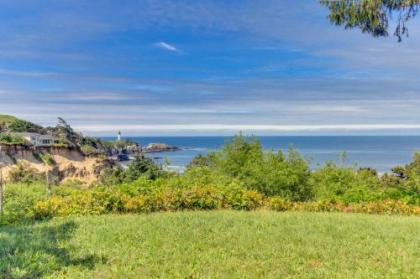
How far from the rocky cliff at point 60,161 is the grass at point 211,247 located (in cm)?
2457

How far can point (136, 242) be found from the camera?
534cm

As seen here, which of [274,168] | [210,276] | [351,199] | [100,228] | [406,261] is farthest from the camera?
[274,168]

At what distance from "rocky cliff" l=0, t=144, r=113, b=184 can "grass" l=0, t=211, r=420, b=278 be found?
24.6 meters

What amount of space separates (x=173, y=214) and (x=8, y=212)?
2.78 meters

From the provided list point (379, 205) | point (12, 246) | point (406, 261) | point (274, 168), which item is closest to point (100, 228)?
point (12, 246)

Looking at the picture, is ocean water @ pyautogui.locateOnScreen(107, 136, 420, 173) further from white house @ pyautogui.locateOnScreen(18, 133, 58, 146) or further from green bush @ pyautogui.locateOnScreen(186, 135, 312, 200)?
white house @ pyautogui.locateOnScreen(18, 133, 58, 146)

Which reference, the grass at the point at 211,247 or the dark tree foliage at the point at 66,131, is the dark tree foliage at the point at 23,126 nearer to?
the dark tree foliage at the point at 66,131

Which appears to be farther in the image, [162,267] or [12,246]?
[12,246]

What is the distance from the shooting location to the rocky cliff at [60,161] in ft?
96.9

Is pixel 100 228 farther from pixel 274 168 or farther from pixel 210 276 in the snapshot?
pixel 274 168

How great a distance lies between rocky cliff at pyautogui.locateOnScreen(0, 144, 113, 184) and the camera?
96.9ft

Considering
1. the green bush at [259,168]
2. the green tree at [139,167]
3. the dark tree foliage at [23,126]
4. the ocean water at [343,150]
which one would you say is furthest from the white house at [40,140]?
the green bush at [259,168]

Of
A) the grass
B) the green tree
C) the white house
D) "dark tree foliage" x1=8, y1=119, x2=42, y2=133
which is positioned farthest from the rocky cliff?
the grass

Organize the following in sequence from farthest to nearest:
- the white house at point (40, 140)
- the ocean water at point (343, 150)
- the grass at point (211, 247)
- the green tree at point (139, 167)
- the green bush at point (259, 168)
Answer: the white house at point (40, 140), the green tree at point (139, 167), the ocean water at point (343, 150), the green bush at point (259, 168), the grass at point (211, 247)
